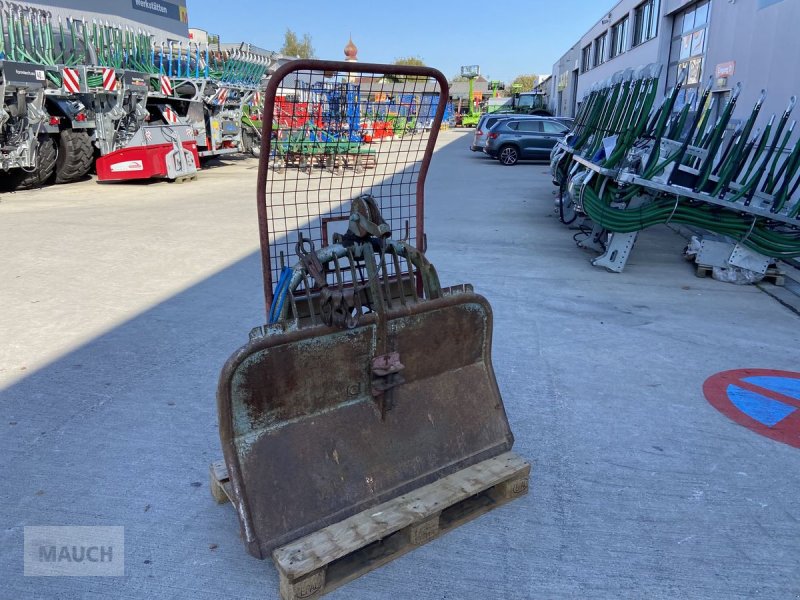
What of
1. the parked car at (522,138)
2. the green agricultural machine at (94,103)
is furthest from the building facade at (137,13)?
the parked car at (522,138)

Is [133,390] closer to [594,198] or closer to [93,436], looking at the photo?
[93,436]

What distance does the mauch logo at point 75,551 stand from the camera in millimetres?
2326

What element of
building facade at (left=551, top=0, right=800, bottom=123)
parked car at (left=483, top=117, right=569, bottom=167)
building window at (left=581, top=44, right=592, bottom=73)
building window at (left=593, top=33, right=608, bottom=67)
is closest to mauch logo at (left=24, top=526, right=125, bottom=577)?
building facade at (left=551, top=0, right=800, bottom=123)

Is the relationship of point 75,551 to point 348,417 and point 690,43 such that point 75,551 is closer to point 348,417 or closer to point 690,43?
point 348,417

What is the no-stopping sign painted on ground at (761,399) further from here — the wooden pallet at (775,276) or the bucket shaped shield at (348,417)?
the wooden pallet at (775,276)

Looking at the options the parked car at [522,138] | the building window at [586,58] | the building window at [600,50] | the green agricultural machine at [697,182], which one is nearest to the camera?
the green agricultural machine at [697,182]

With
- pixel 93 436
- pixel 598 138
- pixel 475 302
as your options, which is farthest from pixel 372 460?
pixel 598 138

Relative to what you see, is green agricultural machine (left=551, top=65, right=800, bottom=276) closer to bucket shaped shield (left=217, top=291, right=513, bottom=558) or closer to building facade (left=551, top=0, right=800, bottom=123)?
building facade (left=551, top=0, right=800, bottom=123)

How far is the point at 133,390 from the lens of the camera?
3.71 m

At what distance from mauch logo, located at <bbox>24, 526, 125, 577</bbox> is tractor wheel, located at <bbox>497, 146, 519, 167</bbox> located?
1702cm

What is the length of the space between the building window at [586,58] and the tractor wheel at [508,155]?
16.5m

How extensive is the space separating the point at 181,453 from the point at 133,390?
861mm

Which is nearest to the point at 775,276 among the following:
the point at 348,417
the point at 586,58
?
the point at 348,417

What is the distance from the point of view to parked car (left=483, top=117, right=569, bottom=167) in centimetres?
1794
